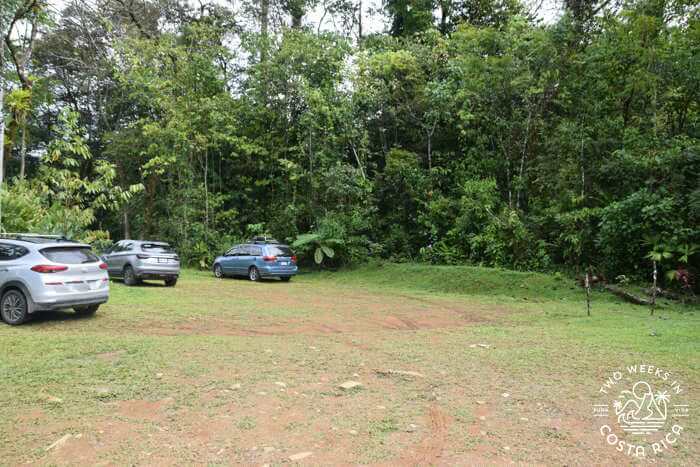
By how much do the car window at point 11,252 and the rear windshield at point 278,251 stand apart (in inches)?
407

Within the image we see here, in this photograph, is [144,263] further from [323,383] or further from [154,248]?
[323,383]

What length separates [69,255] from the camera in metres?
9.29

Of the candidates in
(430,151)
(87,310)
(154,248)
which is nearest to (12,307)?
(87,310)

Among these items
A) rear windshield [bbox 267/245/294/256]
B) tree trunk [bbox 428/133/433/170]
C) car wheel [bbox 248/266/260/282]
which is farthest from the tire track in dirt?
tree trunk [bbox 428/133/433/170]

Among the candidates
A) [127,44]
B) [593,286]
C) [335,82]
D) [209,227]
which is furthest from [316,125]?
[593,286]

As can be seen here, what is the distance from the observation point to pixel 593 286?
14703 mm

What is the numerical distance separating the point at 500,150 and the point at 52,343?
1791 centimetres

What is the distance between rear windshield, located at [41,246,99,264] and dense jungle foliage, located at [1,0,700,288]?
250 inches

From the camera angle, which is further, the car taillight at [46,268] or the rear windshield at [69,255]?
the rear windshield at [69,255]

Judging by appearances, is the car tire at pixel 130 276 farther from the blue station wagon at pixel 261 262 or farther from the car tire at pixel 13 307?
the car tire at pixel 13 307

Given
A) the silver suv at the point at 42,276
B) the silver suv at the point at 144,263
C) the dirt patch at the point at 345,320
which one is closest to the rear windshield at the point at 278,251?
the silver suv at the point at 144,263

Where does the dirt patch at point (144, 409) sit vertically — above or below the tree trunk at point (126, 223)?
below

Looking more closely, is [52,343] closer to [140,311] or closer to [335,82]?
[140,311]

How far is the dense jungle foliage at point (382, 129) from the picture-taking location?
606 inches
